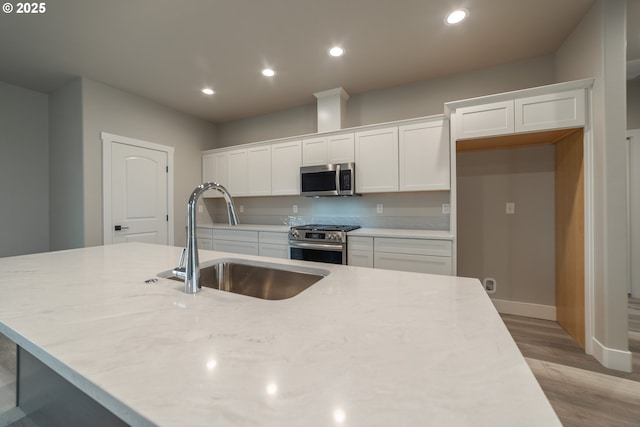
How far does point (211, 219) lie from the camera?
475cm

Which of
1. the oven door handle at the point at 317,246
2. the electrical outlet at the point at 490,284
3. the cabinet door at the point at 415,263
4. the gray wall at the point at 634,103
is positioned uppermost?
the gray wall at the point at 634,103

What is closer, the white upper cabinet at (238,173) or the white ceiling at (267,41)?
the white ceiling at (267,41)

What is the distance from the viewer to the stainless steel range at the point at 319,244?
299cm

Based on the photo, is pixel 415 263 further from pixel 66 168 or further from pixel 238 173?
pixel 66 168

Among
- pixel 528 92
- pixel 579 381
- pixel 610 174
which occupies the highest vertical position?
pixel 528 92

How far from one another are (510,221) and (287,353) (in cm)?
314

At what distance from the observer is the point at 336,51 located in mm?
2582

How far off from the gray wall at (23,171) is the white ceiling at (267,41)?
0.25m

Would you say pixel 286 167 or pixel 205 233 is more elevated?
pixel 286 167

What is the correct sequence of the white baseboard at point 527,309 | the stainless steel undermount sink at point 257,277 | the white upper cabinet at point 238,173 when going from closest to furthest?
the stainless steel undermount sink at point 257,277 < the white baseboard at point 527,309 < the white upper cabinet at point 238,173

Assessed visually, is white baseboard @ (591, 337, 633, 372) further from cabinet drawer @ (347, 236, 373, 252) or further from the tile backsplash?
cabinet drawer @ (347, 236, 373, 252)

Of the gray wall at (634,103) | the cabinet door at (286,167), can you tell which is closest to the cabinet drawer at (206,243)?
the cabinet door at (286,167)

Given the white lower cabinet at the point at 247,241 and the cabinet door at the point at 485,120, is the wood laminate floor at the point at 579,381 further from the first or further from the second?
the white lower cabinet at the point at 247,241

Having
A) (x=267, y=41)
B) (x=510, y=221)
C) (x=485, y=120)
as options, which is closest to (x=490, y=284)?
(x=510, y=221)
